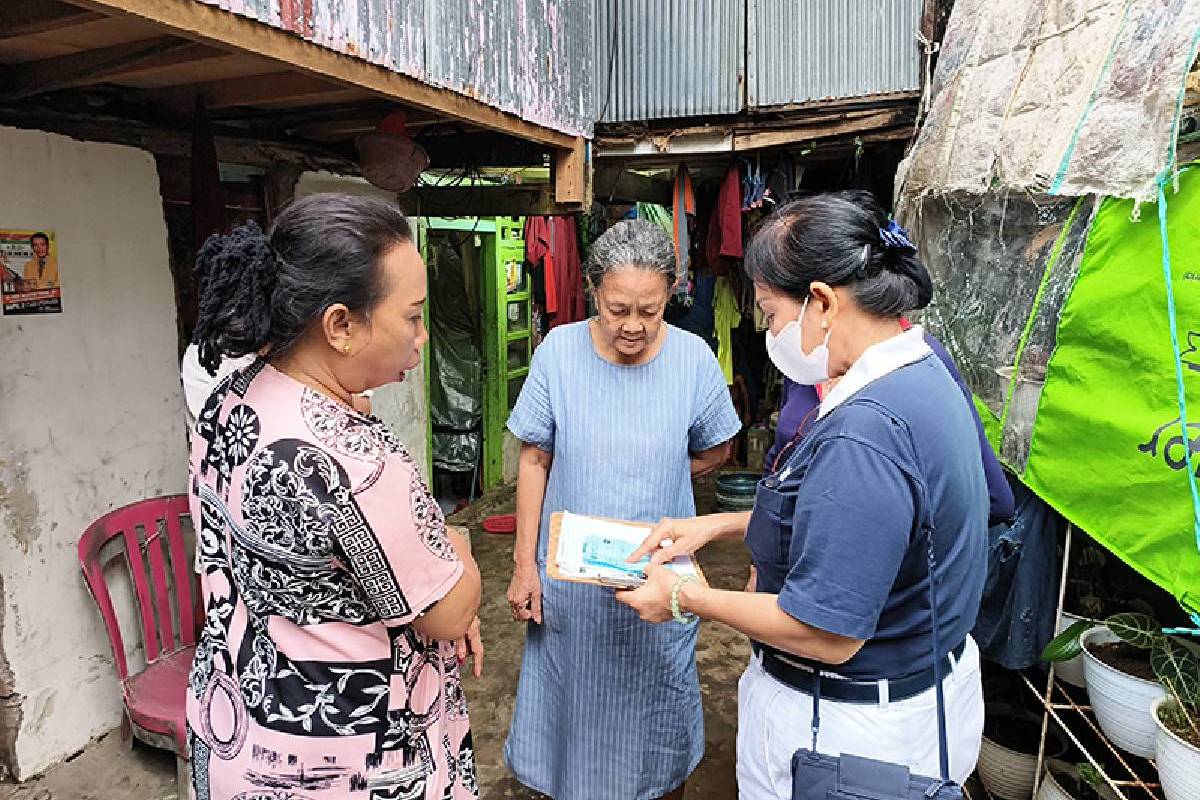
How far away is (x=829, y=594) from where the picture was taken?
48.4 inches

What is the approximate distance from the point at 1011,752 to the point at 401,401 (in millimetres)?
3968

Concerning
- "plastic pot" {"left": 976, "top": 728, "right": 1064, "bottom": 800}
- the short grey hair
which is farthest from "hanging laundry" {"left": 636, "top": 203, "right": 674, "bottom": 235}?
"plastic pot" {"left": 976, "top": 728, "right": 1064, "bottom": 800}

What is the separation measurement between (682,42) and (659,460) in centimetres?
324

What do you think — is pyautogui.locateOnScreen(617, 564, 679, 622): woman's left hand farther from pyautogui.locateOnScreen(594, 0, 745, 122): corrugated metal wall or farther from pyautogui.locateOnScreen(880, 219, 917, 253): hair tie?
pyautogui.locateOnScreen(594, 0, 745, 122): corrugated metal wall

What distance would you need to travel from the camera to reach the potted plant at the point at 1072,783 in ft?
7.43

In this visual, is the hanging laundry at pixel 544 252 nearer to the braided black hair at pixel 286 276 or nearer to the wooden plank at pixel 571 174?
the wooden plank at pixel 571 174

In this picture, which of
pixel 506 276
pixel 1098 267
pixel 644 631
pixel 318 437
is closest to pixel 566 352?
pixel 644 631

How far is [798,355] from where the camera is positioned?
4.93 feet

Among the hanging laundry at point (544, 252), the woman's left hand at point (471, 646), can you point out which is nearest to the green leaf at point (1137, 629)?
the woman's left hand at point (471, 646)

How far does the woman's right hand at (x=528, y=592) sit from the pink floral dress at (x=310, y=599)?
79 centimetres

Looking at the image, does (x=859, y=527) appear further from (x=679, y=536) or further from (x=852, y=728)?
(x=679, y=536)

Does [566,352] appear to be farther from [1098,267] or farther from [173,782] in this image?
[173,782]

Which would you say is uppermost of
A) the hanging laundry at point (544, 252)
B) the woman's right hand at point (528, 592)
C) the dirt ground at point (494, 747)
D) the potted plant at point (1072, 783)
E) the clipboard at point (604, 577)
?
the hanging laundry at point (544, 252)

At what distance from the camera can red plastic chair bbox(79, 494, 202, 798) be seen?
2.81 meters
